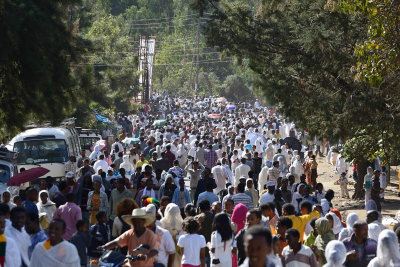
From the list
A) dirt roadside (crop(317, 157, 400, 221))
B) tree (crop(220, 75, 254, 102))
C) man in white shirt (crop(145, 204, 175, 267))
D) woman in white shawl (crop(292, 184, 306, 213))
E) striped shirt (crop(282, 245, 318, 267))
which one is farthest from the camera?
tree (crop(220, 75, 254, 102))

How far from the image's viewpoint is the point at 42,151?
2336 centimetres

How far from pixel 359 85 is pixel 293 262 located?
413 inches

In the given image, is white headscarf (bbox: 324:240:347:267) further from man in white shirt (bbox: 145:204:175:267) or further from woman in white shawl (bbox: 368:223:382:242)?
man in white shirt (bbox: 145:204:175:267)

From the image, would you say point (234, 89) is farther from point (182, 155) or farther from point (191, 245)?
point (191, 245)

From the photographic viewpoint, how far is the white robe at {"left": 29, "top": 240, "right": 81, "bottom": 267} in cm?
806

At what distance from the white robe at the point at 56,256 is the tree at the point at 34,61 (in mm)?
5789

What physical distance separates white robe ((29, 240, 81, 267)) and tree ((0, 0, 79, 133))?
579 centimetres

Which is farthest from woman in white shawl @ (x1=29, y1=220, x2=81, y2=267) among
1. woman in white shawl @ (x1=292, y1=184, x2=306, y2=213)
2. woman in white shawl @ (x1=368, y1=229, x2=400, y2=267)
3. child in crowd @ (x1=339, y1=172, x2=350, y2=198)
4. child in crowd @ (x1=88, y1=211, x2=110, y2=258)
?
child in crowd @ (x1=339, y1=172, x2=350, y2=198)

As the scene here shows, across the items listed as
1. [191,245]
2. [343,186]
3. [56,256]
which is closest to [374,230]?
[191,245]

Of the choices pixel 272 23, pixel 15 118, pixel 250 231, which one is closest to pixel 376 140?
pixel 272 23

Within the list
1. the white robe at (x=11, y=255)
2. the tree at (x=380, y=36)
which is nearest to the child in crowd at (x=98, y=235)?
the white robe at (x=11, y=255)

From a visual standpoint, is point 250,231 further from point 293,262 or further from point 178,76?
point 178,76

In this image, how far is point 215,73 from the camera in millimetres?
101875

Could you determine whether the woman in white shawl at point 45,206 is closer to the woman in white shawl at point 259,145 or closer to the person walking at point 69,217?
the person walking at point 69,217
